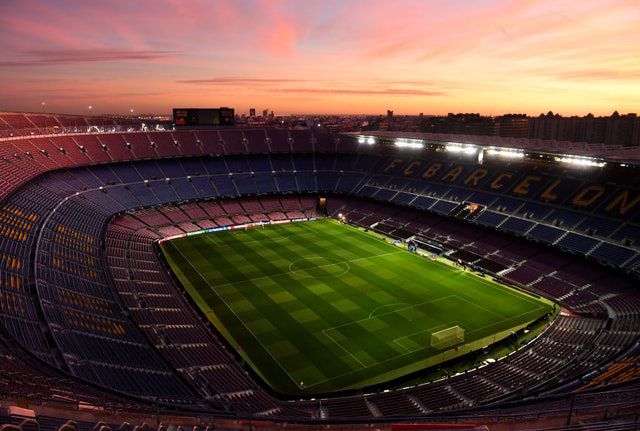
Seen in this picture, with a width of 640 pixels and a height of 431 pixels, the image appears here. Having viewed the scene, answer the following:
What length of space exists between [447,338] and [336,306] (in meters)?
9.99

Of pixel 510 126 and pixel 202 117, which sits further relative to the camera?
pixel 510 126

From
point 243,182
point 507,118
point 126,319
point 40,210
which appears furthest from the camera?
point 507,118

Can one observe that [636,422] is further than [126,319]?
No

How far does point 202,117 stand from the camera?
270ft

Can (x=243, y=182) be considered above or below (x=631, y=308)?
above

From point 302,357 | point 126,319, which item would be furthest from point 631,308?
point 126,319

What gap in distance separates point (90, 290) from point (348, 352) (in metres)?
19.0

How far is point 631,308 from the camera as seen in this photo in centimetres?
3350

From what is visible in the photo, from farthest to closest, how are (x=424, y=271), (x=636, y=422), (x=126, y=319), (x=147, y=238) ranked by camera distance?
(x=147, y=238) → (x=424, y=271) → (x=126, y=319) → (x=636, y=422)

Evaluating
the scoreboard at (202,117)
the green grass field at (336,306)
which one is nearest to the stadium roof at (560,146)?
the green grass field at (336,306)

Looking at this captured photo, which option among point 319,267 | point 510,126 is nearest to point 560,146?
point 319,267

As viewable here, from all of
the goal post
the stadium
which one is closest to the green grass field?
the stadium

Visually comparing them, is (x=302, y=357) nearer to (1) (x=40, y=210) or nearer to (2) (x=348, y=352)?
(2) (x=348, y=352)

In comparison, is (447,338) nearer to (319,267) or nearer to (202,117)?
(319,267)
